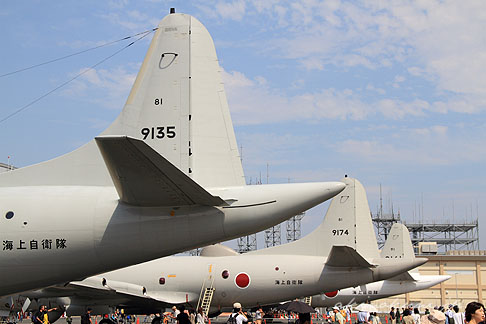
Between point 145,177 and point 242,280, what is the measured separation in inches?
657

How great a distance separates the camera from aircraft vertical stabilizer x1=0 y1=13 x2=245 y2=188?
11.0 m

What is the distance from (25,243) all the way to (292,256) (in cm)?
1621

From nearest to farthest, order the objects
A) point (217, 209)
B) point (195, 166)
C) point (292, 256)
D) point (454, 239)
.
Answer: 1. point (217, 209)
2. point (195, 166)
3. point (292, 256)
4. point (454, 239)

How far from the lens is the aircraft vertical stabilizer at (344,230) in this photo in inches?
1013

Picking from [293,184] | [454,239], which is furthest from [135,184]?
[454,239]

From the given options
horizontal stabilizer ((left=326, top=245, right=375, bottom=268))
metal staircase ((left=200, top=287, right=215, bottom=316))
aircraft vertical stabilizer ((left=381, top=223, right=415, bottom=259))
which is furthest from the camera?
aircraft vertical stabilizer ((left=381, top=223, right=415, bottom=259))

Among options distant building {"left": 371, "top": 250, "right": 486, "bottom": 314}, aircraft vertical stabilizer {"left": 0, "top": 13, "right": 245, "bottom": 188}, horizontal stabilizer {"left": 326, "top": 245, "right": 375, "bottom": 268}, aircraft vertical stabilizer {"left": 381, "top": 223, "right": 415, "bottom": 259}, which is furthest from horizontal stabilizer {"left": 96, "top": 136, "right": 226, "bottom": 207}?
distant building {"left": 371, "top": 250, "right": 486, "bottom": 314}

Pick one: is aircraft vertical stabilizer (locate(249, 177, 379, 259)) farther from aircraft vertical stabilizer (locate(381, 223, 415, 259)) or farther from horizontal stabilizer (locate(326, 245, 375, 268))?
aircraft vertical stabilizer (locate(381, 223, 415, 259))

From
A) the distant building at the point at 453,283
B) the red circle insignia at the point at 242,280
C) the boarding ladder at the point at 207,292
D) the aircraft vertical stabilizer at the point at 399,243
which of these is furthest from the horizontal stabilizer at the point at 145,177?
the distant building at the point at 453,283

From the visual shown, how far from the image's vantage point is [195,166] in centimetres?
1090

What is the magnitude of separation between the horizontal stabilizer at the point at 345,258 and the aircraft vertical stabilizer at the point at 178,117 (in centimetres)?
1278

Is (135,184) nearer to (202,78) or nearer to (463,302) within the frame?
(202,78)

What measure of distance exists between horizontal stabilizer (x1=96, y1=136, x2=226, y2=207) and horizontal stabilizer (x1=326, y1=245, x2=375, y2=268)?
1368 cm

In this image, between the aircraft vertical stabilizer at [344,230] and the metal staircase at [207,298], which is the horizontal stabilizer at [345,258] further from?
the metal staircase at [207,298]
